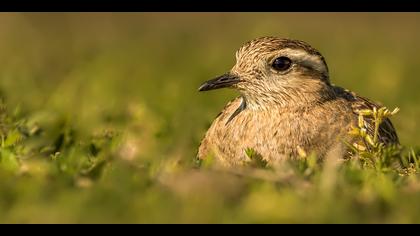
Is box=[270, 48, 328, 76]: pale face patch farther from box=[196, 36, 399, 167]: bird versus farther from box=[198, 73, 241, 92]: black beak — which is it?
box=[198, 73, 241, 92]: black beak

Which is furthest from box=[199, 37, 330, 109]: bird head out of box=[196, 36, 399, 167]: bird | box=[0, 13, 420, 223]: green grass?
box=[0, 13, 420, 223]: green grass

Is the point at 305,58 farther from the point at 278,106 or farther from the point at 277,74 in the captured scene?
the point at 278,106

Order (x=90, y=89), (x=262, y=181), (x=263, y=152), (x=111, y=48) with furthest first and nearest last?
(x=111, y=48) < (x=90, y=89) < (x=263, y=152) < (x=262, y=181)

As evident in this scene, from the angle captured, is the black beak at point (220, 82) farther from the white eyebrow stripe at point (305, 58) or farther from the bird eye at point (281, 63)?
the white eyebrow stripe at point (305, 58)

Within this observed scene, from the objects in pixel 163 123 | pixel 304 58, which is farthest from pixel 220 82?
pixel 163 123

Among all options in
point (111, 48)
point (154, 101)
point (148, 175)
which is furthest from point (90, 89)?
point (148, 175)
